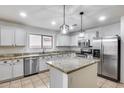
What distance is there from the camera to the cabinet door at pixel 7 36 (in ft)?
11.0

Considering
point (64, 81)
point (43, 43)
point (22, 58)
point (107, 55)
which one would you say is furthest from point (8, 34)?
point (107, 55)

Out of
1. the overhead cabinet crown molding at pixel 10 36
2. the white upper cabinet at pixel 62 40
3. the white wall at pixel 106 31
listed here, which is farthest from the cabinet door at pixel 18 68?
the white wall at pixel 106 31

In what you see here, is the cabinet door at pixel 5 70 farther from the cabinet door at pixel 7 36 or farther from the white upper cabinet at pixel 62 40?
the white upper cabinet at pixel 62 40

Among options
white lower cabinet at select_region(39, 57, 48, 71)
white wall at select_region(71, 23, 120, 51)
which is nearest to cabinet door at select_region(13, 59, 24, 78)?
white lower cabinet at select_region(39, 57, 48, 71)

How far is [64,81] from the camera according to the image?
5.60ft

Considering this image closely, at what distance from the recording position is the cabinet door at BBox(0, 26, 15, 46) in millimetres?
3350

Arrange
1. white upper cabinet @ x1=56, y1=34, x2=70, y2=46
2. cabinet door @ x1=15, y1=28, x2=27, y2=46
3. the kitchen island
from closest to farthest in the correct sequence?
the kitchen island, cabinet door @ x1=15, y1=28, x2=27, y2=46, white upper cabinet @ x1=56, y1=34, x2=70, y2=46

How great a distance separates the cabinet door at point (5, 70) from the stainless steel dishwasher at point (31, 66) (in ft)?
2.15

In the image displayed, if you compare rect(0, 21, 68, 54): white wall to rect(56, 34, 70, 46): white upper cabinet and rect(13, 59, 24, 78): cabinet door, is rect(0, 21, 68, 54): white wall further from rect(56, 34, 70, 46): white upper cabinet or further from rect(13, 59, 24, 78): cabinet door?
rect(13, 59, 24, 78): cabinet door

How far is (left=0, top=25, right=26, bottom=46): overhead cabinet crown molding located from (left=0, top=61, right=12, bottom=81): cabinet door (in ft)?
2.63

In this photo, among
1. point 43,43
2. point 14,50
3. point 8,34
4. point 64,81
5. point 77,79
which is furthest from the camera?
point 43,43
